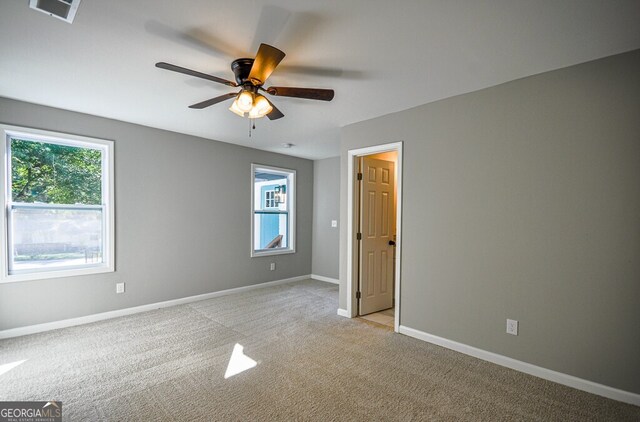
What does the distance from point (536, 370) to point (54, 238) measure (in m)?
4.97

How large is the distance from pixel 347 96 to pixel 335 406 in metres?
2.61

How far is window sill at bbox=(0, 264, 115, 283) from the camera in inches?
126

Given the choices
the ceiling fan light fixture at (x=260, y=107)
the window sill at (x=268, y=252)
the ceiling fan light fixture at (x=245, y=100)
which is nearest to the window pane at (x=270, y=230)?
the window sill at (x=268, y=252)

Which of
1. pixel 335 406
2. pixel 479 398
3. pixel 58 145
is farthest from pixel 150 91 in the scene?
pixel 479 398

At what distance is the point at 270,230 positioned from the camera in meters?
5.94

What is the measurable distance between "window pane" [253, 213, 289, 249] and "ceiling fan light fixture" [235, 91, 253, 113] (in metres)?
3.32

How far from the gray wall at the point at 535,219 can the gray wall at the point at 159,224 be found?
291cm

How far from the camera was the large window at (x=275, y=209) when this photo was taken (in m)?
5.74

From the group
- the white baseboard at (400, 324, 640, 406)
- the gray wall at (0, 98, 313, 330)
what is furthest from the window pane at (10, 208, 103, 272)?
the white baseboard at (400, 324, 640, 406)

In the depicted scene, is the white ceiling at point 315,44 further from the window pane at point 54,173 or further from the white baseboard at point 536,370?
the white baseboard at point 536,370

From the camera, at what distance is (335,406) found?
212cm

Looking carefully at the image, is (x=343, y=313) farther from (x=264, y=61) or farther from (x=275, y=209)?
(x=264, y=61)

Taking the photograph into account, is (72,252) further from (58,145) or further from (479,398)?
(479,398)

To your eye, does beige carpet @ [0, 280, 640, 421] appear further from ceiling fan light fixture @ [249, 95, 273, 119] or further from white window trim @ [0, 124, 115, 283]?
ceiling fan light fixture @ [249, 95, 273, 119]
